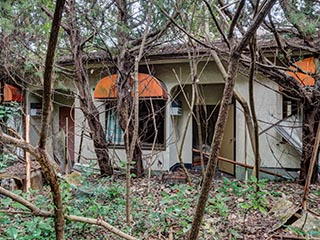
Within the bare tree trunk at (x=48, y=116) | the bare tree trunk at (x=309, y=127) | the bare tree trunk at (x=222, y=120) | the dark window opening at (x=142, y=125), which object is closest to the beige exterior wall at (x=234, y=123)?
the dark window opening at (x=142, y=125)

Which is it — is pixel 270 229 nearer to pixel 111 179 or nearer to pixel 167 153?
pixel 111 179

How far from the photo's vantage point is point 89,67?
8555mm

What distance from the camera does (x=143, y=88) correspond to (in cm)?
772

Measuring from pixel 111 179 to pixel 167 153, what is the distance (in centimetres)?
257

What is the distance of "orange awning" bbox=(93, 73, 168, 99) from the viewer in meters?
7.55

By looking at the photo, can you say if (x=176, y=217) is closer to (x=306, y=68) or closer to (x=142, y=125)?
(x=306, y=68)

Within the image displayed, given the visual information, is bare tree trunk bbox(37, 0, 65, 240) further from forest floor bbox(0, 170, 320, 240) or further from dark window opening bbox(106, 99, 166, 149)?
dark window opening bbox(106, 99, 166, 149)

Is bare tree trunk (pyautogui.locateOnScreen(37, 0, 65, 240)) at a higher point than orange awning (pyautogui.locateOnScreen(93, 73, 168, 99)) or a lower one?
lower

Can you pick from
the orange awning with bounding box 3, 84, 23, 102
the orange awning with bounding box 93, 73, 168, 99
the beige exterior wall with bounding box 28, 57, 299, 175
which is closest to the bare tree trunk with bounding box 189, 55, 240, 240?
the beige exterior wall with bounding box 28, 57, 299, 175

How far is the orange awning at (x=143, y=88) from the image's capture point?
7.55m

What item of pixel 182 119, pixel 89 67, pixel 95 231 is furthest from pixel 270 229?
pixel 89 67

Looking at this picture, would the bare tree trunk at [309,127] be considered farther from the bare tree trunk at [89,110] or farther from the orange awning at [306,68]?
the bare tree trunk at [89,110]

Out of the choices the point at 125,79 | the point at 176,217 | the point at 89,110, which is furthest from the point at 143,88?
the point at 176,217

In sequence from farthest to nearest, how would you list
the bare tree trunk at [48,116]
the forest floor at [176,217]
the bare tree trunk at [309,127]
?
1. the bare tree trunk at [309,127]
2. the forest floor at [176,217]
3. the bare tree trunk at [48,116]
